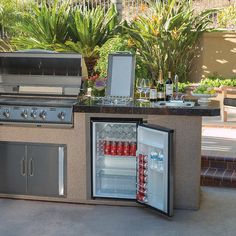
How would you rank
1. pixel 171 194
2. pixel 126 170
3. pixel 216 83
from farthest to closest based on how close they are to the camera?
pixel 216 83 < pixel 126 170 < pixel 171 194

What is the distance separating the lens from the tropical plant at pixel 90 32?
10477mm

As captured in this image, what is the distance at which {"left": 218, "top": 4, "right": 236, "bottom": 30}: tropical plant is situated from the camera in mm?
12148

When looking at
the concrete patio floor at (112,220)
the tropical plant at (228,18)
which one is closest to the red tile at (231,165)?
the concrete patio floor at (112,220)

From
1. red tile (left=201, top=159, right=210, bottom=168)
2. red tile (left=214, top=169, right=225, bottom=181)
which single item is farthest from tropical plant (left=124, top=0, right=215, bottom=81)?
red tile (left=214, top=169, right=225, bottom=181)

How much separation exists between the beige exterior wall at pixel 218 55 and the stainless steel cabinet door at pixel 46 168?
730cm

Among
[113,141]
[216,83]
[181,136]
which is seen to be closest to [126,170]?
[113,141]

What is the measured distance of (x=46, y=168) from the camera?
5.11 meters

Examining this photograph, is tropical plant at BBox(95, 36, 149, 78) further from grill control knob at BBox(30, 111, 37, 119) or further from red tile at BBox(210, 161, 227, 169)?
grill control knob at BBox(30, 111, 37, 119)

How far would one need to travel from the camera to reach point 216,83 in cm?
1046

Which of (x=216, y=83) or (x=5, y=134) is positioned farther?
(x=216, y=83)

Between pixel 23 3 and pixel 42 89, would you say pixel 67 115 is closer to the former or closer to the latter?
pixel 42 89

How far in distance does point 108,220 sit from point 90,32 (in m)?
6.66

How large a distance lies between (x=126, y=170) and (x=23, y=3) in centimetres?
877

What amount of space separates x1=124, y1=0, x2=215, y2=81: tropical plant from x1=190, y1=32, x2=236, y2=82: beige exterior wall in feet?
1.07
